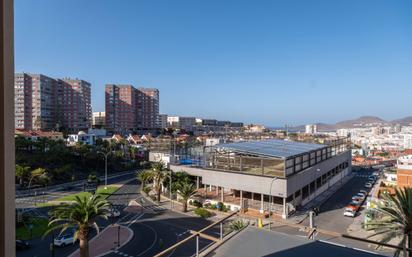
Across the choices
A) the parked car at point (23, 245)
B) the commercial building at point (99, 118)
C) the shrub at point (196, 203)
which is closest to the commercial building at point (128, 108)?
the commercial building at point (99, 118)

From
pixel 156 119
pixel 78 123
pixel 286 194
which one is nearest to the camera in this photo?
pixel 286 194

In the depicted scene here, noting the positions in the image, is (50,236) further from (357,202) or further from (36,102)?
(36,102)

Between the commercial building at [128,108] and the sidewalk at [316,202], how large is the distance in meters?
87.6

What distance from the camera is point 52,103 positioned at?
9419 cm

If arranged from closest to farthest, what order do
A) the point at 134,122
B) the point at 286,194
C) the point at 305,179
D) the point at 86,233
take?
the point at 86,233 → the point at 286,194 → the point at 305,179 → the point at 134,122

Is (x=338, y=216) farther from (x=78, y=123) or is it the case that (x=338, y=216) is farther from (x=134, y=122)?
(x=134, y=122)

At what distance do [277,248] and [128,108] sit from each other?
115m

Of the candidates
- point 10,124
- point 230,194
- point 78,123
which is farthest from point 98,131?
point 10,124

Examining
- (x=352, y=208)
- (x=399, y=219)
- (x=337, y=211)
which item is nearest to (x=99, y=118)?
(x=337, y=211)

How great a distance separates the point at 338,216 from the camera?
2944 cm

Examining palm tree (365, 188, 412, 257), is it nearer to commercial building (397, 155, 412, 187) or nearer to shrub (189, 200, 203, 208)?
shrub (189, 200, 203, 208)

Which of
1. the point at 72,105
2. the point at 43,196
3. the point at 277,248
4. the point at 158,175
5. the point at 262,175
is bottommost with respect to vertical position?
the point at 43,196

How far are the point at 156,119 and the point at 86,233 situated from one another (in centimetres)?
11787

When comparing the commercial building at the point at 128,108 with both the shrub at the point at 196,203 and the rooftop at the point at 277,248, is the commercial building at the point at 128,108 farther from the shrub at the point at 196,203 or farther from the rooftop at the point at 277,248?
the rooftop at the point at 277,248
